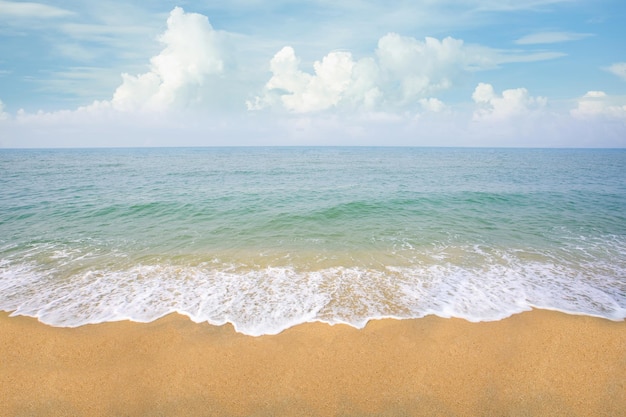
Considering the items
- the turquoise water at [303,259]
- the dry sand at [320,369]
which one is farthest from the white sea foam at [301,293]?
the dry sand at [320,369]

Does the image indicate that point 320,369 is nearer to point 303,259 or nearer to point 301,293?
point 301,293

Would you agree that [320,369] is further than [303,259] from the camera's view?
No

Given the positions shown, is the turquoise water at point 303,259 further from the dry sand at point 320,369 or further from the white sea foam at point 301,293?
the dry sand at point 320,369

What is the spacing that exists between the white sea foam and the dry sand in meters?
0.52

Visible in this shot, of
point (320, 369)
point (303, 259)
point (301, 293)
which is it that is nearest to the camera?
point (320, 369)

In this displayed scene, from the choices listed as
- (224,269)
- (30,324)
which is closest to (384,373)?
(224,269)

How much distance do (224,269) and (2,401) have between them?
6.03 meters

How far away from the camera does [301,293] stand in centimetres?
897

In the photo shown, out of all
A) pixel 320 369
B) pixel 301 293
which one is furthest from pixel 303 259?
pixel 320 369

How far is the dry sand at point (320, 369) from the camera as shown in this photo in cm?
523

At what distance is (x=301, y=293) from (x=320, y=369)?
3.12 meters

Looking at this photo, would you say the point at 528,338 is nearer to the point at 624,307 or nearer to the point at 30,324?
the point at 624,307

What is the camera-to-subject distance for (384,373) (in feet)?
19.2

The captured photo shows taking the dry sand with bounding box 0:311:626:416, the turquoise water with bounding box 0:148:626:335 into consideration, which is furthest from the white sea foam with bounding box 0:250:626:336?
the dry sand with bounding box 0:311:626:416
